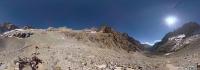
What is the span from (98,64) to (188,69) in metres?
21.1

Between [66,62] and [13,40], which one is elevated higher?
[13,40]

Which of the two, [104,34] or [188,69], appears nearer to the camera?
[188,69]

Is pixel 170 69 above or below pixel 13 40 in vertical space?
below

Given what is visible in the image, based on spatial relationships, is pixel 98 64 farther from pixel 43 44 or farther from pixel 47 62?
pixel 43 44

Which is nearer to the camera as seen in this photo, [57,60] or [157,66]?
[57,60]

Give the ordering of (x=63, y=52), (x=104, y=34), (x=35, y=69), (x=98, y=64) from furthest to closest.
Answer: (x=104, y=34) < (x=63, y=52) < (x=98, y=64) < (x=35, y=69)

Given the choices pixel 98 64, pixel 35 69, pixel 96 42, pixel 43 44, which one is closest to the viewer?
pixel 35 69

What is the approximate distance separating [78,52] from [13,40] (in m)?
31.5

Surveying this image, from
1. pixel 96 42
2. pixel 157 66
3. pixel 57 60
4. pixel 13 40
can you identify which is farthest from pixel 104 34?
pixel 57 60

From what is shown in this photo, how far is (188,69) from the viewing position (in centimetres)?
8331

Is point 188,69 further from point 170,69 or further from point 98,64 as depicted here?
point 98,64

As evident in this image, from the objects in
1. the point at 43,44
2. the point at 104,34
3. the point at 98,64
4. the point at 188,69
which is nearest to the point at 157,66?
the point at 188,69

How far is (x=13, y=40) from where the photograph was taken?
111 meters

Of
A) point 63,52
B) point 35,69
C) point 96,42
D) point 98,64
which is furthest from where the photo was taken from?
point 96,42
